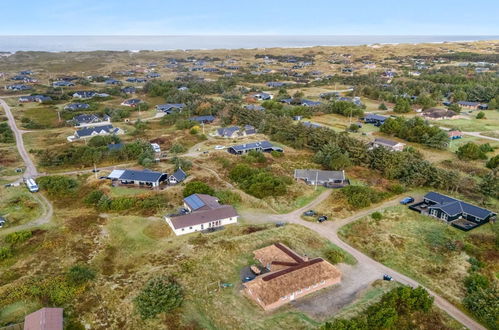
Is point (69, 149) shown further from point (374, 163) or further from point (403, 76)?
point (403, 76)

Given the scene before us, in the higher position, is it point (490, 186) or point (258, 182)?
point (490, 186)

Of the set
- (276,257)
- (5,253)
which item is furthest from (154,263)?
(5,253)

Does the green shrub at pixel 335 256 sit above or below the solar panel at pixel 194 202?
below

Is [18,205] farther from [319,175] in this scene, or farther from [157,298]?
[319,175]

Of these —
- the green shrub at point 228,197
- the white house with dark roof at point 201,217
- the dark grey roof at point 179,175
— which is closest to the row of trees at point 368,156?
the green shrub at point 228,197

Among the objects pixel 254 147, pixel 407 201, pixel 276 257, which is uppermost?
pixel 254 147

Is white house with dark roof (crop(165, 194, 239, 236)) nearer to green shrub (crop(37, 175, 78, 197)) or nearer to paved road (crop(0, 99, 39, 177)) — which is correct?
green shrub (crop(37, 175, 78, 197))

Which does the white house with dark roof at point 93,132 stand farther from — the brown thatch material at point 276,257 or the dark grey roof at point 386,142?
the brown thatch material at point 276,257
